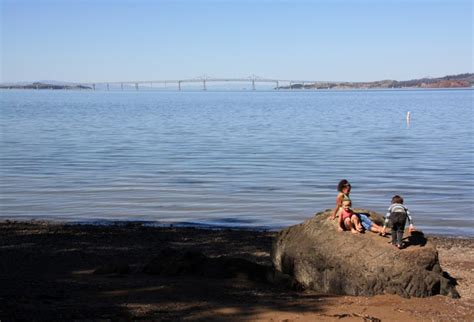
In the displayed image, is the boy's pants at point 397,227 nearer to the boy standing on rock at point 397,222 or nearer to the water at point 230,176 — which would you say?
the boy standing on rock at point 397,222

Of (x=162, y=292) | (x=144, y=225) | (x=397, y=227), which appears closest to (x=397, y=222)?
(x=397, y=227)

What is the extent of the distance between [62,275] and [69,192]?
11643mm

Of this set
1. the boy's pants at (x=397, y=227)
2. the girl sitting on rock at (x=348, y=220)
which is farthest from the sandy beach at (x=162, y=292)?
the girl sitting on rock at (x=348, y=220)

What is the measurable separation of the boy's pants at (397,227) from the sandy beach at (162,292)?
689mm

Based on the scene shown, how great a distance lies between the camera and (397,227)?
939 centimetres

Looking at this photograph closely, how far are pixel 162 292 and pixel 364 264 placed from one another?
8.04 feet

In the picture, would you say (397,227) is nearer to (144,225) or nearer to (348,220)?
(348,220)

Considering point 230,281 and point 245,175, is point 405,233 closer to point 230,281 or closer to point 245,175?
point 230,281

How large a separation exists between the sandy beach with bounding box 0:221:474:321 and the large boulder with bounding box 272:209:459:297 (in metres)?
0.17

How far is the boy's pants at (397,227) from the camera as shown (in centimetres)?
937

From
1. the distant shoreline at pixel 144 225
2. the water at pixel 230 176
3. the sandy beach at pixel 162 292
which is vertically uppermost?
the sandy beach at pixel 162 292

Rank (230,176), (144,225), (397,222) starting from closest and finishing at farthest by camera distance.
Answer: (397,222)
(144,225)
(230,176)

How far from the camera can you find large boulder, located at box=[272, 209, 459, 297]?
931cm

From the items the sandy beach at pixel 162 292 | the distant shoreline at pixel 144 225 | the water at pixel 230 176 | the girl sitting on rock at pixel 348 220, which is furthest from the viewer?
the water at pixel 230 176
